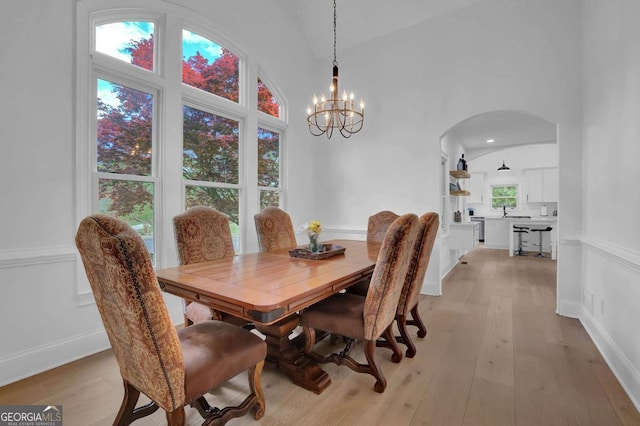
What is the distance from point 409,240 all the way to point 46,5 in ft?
9.91

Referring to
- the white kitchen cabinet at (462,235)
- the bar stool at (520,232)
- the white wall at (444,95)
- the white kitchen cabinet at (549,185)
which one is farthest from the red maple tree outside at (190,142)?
the white kitchen cabinet at (549,185)

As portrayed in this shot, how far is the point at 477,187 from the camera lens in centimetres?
952

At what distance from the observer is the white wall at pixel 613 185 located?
1.87m

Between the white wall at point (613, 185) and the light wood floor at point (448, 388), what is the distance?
0.22m

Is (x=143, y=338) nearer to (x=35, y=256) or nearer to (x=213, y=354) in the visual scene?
(x=213, y=354)

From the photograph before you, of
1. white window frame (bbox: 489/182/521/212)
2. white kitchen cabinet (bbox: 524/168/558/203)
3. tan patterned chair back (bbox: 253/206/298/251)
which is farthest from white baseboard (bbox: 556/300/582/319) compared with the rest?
white window frame (bbox: 489/182/521/212)

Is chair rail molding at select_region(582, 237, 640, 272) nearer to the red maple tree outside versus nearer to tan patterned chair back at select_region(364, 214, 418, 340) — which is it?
tan patterned chair back at select_region(364, 214, 418, 340)

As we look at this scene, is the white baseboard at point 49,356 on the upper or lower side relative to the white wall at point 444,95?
lower

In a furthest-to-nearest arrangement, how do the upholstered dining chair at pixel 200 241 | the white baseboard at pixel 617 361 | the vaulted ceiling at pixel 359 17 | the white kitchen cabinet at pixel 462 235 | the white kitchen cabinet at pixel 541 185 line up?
the white kitchen cabinet at pixel 541 185 < the white kitchen cabinet at pixel 462 235 < the vaulted ceiling at pixel 359 17 < the upholstered dining chair at pixel 200 241 < the white baseboard at pixel 617 361

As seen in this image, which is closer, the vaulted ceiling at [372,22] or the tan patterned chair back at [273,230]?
the tan patterned chair back at [273,230]

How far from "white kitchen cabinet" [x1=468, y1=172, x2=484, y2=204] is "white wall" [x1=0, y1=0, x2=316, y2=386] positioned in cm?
979

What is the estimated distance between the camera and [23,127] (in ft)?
6.61

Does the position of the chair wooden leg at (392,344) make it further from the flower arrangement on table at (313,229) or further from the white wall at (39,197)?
the white wall at (39,197)

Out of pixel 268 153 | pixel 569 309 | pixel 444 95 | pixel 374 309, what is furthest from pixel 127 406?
pixel 444 95
